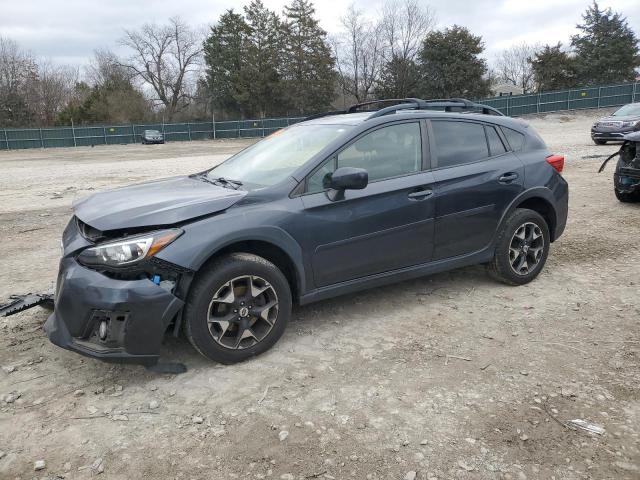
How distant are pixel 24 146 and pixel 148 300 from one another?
47.7 meters

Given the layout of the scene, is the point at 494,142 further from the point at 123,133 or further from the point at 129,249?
the point at 123,133

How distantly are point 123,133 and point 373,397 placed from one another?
4806 centimetres

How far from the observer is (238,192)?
3.65 meters

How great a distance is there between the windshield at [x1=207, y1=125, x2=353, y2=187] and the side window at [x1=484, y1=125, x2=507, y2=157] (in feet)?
4.91

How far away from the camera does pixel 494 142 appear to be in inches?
190

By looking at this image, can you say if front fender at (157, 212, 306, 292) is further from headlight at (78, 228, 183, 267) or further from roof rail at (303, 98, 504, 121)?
roof rail at (303, 98, 504, 121)

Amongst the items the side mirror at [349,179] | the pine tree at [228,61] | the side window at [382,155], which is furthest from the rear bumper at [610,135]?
the pine tree at [228,61]

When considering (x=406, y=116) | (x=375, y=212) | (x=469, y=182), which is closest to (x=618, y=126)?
(x=469, y=182)

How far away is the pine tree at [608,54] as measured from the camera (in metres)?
49.4

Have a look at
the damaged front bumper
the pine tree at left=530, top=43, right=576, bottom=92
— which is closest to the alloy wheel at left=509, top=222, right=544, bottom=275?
the damaged front bumper

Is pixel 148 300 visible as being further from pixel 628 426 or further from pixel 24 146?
pixel 24 146

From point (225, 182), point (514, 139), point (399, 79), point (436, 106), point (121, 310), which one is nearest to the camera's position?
point (121, 310)

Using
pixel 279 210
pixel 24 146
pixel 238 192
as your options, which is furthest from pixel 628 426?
pixel 24 146

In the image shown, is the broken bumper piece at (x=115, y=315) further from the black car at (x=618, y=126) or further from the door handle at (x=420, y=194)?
the black car at (x=618, y=126)
